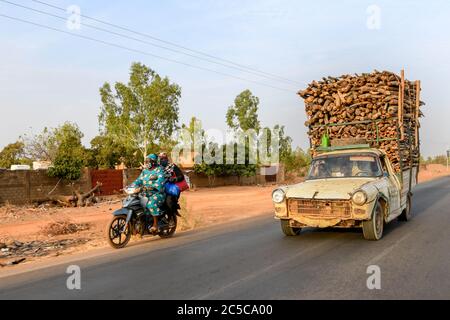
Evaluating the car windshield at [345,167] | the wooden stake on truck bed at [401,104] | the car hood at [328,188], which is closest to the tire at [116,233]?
the car hood at [328,188]

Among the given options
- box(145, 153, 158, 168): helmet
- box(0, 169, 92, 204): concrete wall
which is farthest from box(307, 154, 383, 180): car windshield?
box(0, 169, 92, 204): concrete wall

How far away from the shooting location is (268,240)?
29.8 ft

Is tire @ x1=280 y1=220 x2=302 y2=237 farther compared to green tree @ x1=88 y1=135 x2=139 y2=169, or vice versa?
green tree @ x1=88 y1=135 x2=139 y2=169

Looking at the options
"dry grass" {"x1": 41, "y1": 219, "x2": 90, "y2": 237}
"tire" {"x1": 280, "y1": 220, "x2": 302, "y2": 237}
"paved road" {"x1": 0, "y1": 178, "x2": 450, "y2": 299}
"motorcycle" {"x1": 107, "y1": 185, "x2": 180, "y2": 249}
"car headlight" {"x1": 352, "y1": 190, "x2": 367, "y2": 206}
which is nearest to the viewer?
"paved road" {"x1": 0, "y1": 178, "x2": 450, "y2": 299}

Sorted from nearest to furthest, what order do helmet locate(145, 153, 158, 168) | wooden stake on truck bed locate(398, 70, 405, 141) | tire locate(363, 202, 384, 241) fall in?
tire locate(363, 202, 384, 241) → helmet locate(145, 153, 158, 168) → wooden stake on truck bed locate(398, 70, 405, 141)

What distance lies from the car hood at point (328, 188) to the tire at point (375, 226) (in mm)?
602

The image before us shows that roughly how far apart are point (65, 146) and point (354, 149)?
30711 mm

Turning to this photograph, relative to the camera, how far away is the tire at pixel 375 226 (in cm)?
812

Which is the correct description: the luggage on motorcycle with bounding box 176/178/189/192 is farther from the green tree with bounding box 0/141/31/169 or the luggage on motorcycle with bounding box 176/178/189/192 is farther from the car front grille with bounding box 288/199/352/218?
the green tree with bounding box 0/141/31/169

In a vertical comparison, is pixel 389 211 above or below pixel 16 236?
above

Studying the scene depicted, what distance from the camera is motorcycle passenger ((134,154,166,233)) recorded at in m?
9.35

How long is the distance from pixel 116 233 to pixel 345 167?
5123 mm
